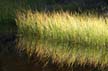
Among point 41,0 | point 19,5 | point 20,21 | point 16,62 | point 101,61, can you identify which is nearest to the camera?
point 101,61

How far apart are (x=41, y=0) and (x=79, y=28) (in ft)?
19.5

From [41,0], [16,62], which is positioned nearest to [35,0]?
[41,0]

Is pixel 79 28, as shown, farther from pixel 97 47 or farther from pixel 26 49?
pixel 26 49

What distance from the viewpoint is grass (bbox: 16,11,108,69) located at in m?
6.50

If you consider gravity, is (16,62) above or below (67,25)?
below

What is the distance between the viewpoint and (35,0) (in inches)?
489

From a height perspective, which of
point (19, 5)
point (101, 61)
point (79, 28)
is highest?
point (19, 5)

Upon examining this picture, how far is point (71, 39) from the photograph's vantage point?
21.5ft

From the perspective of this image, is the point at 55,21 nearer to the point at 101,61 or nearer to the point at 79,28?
the point at 79,28

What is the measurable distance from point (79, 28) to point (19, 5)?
4.64m

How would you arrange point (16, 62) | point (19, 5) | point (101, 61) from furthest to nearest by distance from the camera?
point (19, 5) → point (16, 62) → point (101, 61)

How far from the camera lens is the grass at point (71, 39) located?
21.3 ft

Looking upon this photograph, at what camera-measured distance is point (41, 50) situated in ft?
22.1

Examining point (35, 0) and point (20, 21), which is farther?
point (35, 0)
